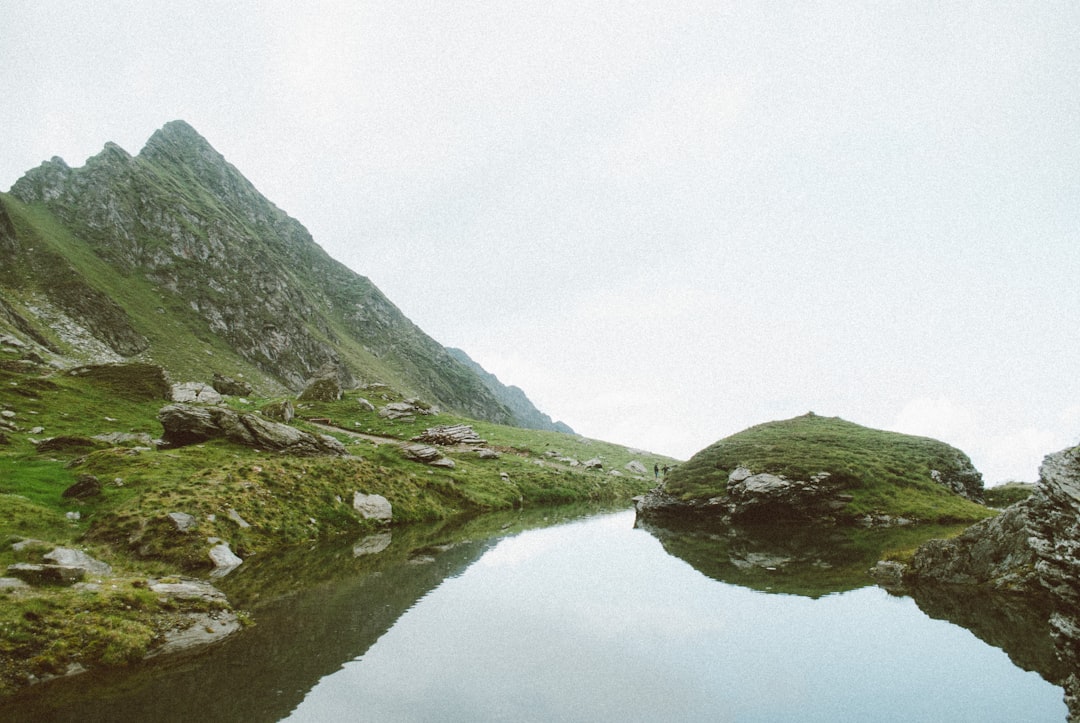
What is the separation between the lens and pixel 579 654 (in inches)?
607

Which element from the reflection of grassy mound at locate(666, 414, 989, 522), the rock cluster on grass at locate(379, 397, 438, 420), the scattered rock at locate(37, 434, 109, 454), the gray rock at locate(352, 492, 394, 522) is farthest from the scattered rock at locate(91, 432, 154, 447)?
the reflection of grassy mound at locate(666, 414, 989, 522)

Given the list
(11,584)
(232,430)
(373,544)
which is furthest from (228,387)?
(11,584)

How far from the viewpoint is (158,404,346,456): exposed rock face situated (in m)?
Result: 40.2

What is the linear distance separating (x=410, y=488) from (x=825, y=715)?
3800 cm

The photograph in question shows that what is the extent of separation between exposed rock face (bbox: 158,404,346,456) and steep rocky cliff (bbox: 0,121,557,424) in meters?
47.6

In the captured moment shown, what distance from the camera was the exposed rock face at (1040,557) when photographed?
44.0 ft

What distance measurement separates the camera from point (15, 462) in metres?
28.8

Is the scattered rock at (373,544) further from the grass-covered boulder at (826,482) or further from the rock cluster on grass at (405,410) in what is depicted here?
the rock cluster on grass at (405,410)

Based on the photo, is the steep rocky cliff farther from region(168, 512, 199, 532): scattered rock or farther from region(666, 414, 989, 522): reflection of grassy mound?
region(666, 414, 989, 522): reflection of grassy mound

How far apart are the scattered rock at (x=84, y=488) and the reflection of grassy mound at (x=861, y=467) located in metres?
47.8

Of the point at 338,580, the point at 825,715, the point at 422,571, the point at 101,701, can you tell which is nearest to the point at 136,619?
the point at 101,701

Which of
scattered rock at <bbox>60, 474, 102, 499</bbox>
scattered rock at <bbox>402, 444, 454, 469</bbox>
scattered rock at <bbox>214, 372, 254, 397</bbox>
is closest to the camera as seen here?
scattered rock at <bbox>60, 474, 102, 499</bbox>

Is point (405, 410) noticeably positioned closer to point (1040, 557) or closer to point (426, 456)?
point (426, 456)

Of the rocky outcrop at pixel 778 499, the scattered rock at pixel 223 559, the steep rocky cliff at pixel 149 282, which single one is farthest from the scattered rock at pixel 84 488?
the steep rocky cliff at pixel 149 282
